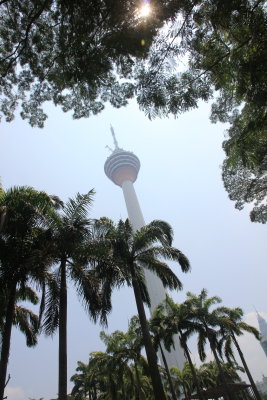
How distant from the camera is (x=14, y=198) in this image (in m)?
11.6

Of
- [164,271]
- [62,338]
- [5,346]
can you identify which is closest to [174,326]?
[164,271]

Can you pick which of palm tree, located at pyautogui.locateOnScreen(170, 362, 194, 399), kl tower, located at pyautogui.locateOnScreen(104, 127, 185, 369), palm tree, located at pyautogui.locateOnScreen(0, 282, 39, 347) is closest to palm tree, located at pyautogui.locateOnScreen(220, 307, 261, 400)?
palm tree, located at pyautogui.locateOnScreen(170, 362, 194, 399)

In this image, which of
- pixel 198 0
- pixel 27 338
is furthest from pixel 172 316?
pixel 198 0

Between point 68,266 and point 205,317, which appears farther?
point 205,317

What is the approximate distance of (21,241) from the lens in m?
11.1

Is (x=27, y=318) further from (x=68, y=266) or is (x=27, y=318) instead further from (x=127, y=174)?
(x=127, y=174)

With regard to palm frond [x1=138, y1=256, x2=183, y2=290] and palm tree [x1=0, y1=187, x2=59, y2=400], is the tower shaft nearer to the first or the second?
palm frond [x1=138, y1=256, x2=183, y2=290]

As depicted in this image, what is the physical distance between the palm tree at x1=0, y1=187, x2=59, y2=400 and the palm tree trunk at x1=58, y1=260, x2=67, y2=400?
0.78 meters

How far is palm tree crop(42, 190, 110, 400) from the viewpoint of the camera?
11.8m

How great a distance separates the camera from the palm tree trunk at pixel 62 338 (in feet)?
34.1

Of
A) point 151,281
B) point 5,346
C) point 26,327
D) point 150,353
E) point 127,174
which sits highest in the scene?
point 127,174

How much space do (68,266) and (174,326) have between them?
53.2ft

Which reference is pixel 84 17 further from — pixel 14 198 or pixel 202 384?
pixel 202 384

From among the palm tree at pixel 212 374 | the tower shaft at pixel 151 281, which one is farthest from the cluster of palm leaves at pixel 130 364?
the tower shaft at pixel 151 281
